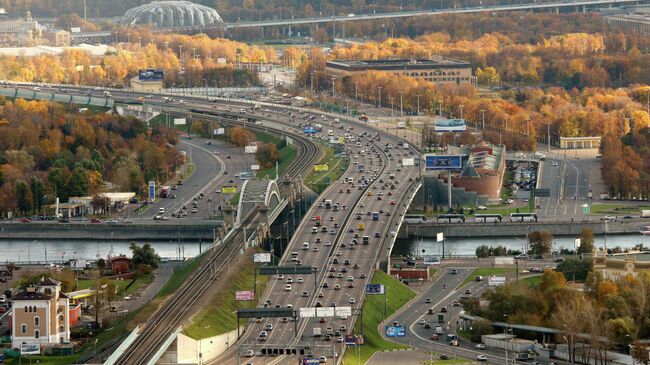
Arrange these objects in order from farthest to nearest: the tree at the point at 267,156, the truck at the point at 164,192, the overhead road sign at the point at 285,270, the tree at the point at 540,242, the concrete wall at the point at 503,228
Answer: the tree at the point at 267,156 → the truck at the point at 164,192 → the concrete wall at the point at 503,228 → the tree at the point at 540,242 → the overhead road sign at the point at 285,270

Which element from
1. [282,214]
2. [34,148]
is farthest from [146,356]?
[34,148]

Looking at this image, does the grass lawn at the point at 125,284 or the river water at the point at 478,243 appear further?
the river water at the point at 478,243

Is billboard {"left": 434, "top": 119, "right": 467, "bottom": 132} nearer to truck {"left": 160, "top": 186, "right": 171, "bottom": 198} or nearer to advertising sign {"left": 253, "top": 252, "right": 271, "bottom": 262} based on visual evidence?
truck {"left": 160, "top": 186, "right": 171, "bottom": 198}

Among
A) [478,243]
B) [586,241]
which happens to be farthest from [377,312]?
[478,243]

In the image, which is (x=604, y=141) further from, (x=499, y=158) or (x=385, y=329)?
(x=385, y=329)

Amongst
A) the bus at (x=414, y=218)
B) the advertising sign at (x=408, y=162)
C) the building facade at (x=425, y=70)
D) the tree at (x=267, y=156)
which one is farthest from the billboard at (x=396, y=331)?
the building facade at (x=425, y=70)

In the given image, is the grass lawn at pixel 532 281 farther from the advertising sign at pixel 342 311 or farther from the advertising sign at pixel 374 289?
the advertising sign at pixel 342 311

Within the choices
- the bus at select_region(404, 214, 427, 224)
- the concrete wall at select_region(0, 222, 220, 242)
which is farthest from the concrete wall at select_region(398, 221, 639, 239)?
the concrete wall at select_region(0, 222, 220, 242)
